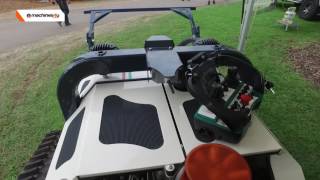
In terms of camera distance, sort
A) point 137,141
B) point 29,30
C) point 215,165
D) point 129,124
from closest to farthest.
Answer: point 215,165 < point 137,141 < point 129,124 < point 29,30

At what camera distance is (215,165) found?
3.63ft

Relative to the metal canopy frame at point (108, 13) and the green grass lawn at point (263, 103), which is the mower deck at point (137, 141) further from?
the green grass lawn at point (263, 103)

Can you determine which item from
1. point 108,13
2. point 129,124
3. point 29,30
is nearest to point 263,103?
point 108,13

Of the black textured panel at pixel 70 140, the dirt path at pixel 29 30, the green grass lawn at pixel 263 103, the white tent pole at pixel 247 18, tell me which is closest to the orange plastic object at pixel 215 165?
the black textured panel at pixel 70 140

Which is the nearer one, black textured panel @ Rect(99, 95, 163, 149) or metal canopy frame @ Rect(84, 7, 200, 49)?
black textured panel @ Rect(99, 95, 163, 149)

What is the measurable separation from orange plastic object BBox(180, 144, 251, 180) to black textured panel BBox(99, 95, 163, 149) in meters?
0.35

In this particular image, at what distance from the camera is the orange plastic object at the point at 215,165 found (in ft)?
3.51

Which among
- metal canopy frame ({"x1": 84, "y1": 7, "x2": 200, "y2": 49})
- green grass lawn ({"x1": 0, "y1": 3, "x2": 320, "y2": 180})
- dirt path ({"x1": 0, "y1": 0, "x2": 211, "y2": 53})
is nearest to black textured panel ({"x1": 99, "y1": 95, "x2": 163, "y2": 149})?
metal canopy frame ({"x1": 84, "y1": 7, "x2": 200, "y2": 49})

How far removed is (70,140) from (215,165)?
0.88m

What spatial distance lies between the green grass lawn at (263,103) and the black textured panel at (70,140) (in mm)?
1441

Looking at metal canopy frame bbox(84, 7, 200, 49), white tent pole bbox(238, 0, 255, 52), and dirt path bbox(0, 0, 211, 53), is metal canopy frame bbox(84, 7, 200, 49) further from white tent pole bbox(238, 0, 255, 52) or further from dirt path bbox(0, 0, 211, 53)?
dirt path bbox(0, 0, 211, 53)

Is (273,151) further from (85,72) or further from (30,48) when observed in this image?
(30,48)

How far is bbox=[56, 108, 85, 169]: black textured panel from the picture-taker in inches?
56.7

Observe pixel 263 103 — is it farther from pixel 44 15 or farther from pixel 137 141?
pixel 44 15
